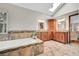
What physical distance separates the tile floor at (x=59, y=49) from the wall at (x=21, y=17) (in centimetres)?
67

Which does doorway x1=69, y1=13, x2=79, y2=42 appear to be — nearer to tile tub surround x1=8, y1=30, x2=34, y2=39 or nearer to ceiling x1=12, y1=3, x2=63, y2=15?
ceiling x1=12, y1=3, x2=63, y2=15

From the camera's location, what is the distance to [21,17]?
9.77 feet

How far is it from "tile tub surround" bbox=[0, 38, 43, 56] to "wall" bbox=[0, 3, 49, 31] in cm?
45

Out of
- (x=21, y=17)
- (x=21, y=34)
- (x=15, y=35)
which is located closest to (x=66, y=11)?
A: (x=21, y=17)

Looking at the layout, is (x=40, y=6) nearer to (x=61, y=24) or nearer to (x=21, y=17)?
(x=21, y=17)

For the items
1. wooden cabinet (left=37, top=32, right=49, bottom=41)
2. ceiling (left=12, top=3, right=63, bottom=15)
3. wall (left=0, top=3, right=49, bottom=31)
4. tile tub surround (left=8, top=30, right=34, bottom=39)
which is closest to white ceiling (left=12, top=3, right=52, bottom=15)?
ceiling (left=12, top=3, right=63, bottom=15)

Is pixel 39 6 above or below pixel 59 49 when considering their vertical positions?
above

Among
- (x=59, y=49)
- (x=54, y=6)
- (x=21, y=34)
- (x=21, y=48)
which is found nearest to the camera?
(x=21, y=48)

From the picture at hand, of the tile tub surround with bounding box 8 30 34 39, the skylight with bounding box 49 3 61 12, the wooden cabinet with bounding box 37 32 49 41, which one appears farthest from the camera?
the tile tub surround with bounding box 8 30 34 39

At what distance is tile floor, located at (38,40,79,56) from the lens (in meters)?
2.70

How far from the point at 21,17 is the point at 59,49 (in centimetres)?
146

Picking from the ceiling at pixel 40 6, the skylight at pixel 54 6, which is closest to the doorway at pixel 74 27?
the skylight at pixel 54 6

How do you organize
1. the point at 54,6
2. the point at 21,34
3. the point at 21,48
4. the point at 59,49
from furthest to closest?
1. the point at 21,34
2. the point at 59,49
3. the point at 54,6
4. the point at 21,48

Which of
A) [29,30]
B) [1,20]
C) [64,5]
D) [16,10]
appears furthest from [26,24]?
[64,5]
